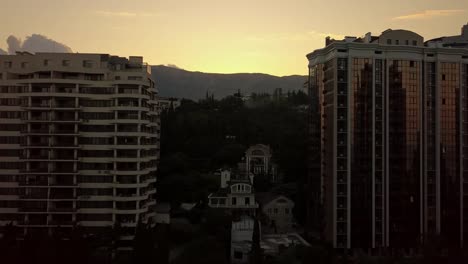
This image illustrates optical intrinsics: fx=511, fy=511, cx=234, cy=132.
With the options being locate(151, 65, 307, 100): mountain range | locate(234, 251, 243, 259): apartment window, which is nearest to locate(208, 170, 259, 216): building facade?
locate(234, 251, 243, 259): apartment window

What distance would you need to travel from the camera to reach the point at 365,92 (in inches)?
663

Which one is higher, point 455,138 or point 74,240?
point 455,138

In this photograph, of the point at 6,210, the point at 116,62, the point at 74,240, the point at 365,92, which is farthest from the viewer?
the point at 365,92

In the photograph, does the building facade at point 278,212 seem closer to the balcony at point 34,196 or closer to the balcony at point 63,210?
the balcony at point 63,210

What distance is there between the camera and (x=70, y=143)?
1452cm

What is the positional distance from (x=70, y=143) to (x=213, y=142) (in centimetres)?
1180

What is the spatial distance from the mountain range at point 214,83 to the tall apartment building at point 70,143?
212ft

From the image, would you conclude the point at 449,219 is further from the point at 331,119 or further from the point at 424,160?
the point at 331,119

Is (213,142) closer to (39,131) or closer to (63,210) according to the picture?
(39,131)

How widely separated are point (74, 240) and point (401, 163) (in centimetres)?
1060

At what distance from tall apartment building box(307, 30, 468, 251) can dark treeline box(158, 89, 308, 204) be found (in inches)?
A: 222

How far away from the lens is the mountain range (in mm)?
83562

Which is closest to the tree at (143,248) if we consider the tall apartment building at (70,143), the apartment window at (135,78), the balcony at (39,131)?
the tall apartment building at (70,143)

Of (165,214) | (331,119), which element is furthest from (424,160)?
(165,214)
